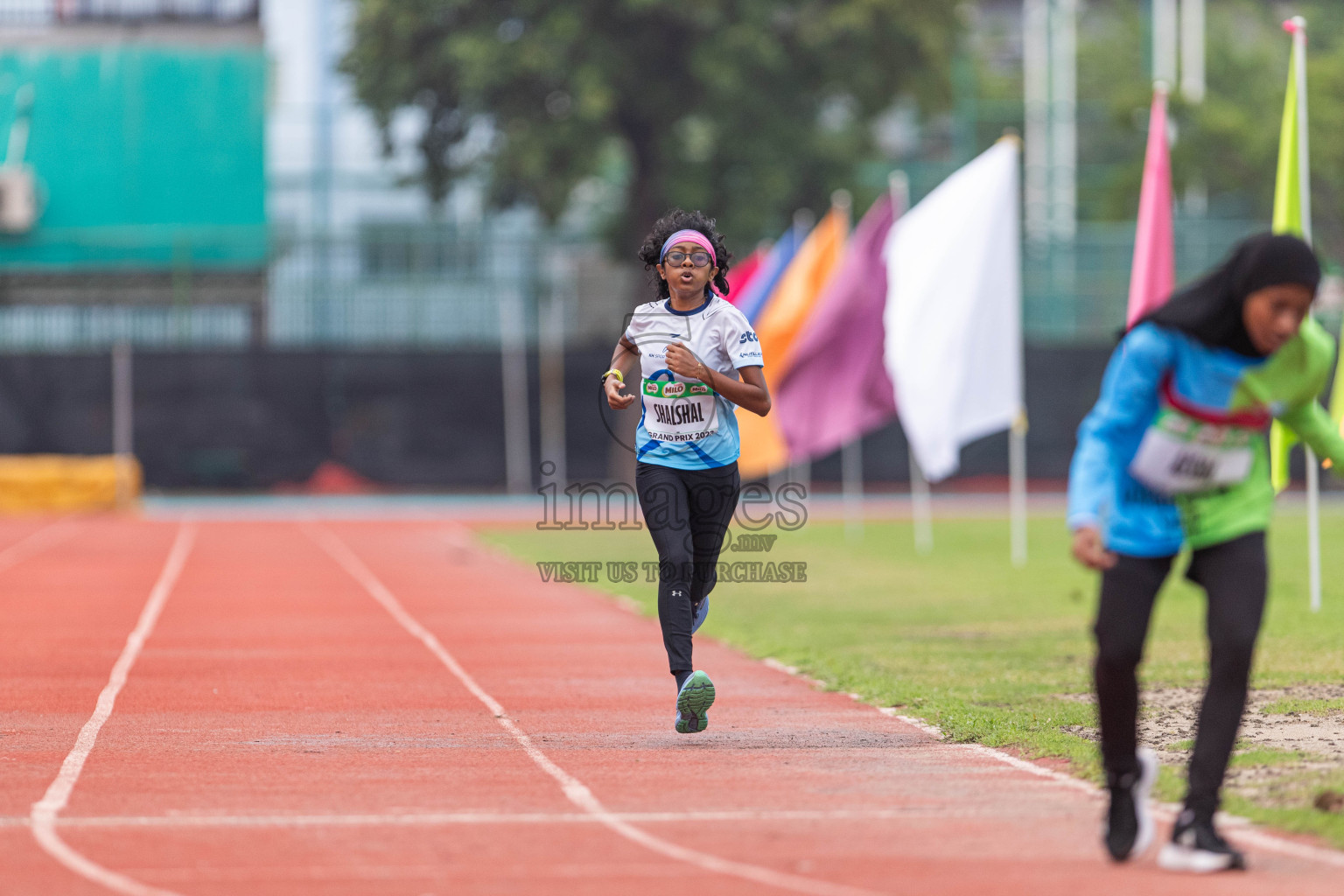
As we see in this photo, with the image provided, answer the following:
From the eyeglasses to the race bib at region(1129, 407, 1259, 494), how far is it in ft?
10.4

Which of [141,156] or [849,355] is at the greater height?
[141,156]

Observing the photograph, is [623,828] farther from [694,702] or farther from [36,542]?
[36,542]

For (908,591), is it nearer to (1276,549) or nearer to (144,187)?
(1276,549)

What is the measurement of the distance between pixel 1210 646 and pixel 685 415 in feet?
A: 10.7

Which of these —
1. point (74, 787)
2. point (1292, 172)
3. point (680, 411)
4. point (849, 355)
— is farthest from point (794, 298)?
point (74, 787)

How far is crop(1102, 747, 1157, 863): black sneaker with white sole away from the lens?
576 centimetres

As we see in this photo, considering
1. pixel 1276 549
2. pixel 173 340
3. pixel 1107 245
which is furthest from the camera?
pixel 1107 245

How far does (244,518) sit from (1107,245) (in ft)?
66.5

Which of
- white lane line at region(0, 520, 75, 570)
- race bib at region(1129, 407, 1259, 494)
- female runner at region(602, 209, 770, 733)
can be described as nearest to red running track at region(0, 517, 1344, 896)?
female runner at region(602, 209, 770, 733)

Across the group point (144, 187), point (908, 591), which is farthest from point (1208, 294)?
point (144, 187)

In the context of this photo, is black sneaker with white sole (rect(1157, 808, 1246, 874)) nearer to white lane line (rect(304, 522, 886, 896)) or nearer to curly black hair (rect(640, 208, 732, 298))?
white lane line (rect(304, 522, 886, 896))

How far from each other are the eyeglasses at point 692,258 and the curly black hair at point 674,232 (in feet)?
0.48

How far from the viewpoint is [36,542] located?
25.9 metres

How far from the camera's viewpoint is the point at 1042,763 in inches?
309
